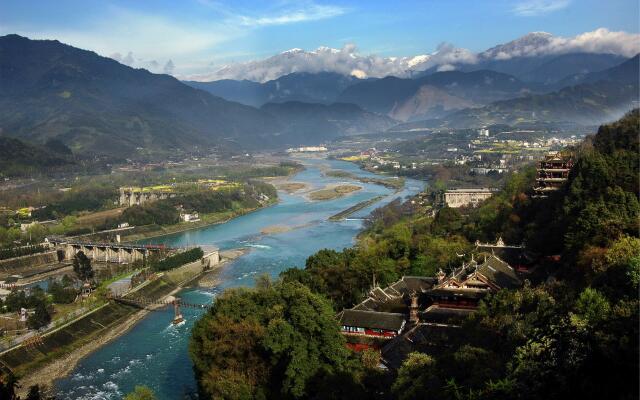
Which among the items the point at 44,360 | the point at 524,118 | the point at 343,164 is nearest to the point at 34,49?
the point at 343,164

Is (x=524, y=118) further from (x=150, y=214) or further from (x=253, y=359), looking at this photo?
(x=253, y=359)

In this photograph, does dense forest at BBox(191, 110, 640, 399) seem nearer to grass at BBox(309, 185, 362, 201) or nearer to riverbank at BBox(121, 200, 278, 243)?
riverbank at BBox(121, 200, 278, 243)

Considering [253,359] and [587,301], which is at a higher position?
[587,301]

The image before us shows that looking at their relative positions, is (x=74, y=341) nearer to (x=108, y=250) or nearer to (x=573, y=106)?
(x=108, y=250)

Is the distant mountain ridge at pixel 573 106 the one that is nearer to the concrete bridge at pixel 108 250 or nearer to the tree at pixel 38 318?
the concrete bridge at pixel 108 250

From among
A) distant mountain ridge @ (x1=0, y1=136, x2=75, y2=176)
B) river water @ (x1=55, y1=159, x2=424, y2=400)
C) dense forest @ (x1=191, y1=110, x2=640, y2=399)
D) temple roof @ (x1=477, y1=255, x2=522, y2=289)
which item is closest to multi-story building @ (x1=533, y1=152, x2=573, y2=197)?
dense forest @ (x1=191, y1=110, x2=640, y2=399)

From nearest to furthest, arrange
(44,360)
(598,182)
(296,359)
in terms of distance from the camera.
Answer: (296,359) < (598,182) < (44,360)
